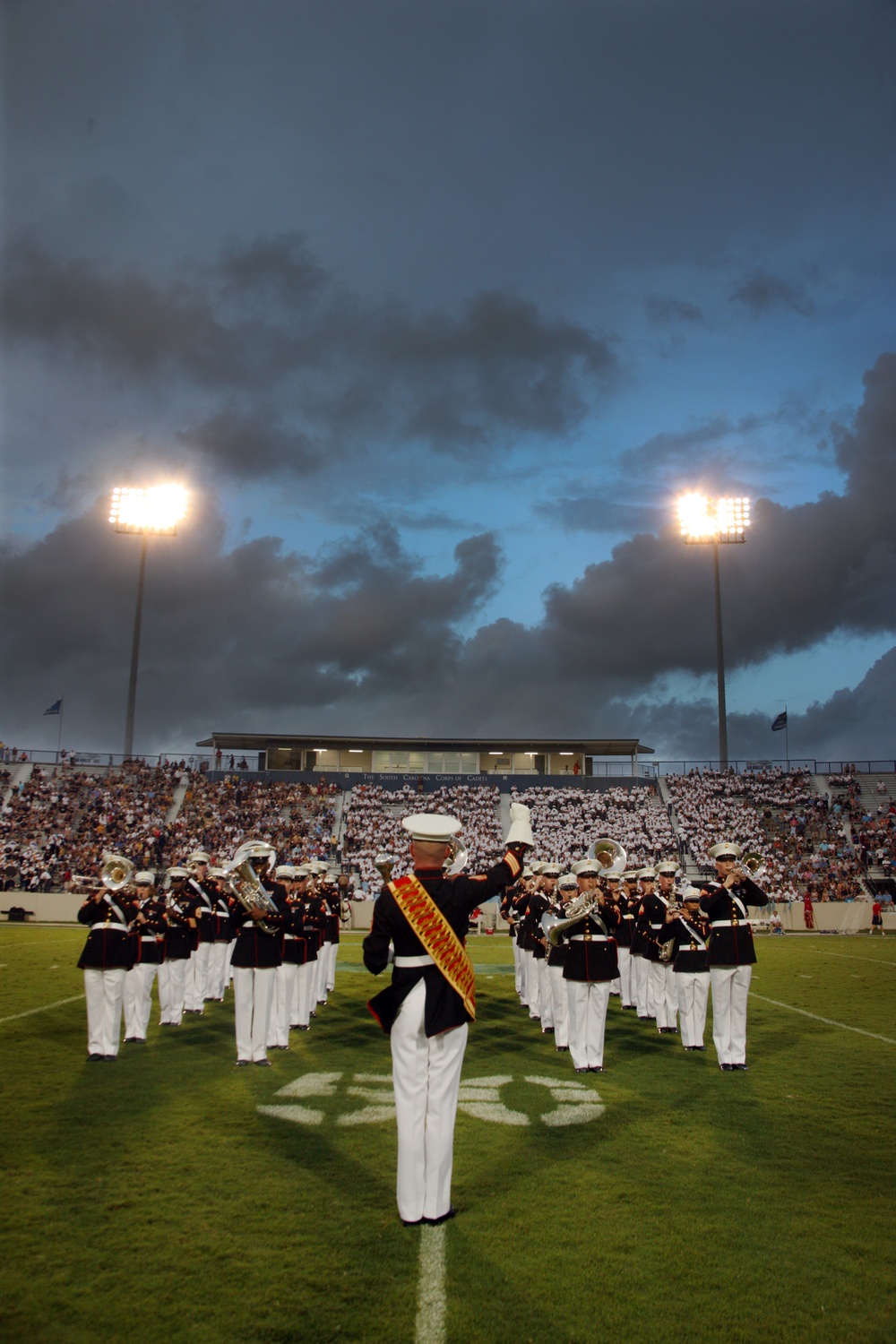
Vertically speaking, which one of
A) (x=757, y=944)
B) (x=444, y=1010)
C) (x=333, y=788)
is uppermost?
(x=333, y=788)

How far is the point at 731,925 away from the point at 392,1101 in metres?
3.99

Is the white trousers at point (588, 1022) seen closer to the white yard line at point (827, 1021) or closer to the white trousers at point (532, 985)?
the white trousers at point (532, 985)

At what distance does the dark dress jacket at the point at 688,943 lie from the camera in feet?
34.9

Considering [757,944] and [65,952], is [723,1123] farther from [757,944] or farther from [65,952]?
[757,944]

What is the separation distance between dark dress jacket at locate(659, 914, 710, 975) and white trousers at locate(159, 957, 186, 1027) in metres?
6.25

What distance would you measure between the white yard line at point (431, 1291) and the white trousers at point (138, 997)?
22.0ft

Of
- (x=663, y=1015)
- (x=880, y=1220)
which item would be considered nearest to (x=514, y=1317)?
(x=880, y=1220)

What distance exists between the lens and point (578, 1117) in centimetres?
774

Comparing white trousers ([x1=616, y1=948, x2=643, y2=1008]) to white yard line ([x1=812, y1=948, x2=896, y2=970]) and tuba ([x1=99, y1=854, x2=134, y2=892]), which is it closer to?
tuba ([x1=99, y1=854, x2=134, y2=892])

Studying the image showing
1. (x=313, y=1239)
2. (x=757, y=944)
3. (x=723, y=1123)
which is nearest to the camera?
(x=313, y=1239)

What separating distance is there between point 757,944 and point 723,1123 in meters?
21.4

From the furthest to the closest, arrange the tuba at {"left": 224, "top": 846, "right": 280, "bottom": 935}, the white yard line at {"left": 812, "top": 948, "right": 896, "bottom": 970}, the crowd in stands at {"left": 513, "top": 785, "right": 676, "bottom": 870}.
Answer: the crowd in stands at {"left": 513, "top": 785, "right": 676, "bottom": 870} < the white yard line at {"left": 812, "top": 948, "right": 896, "bottom": 970} < the tuba at {"left": 224, "top": 846, "right": 280, "bottom": 935}

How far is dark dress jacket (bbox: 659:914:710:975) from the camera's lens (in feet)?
34.9

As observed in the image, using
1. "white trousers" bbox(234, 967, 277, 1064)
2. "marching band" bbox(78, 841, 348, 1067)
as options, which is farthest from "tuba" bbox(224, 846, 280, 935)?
"white trousers" bbox(234, 967, 277, 1064)
